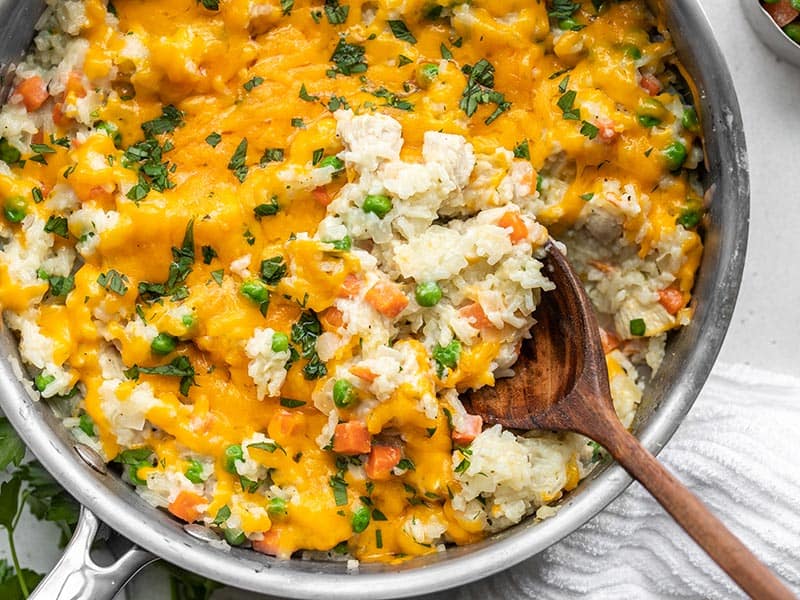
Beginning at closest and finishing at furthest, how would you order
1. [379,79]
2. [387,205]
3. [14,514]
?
[387,205], [379,79], [14,514]

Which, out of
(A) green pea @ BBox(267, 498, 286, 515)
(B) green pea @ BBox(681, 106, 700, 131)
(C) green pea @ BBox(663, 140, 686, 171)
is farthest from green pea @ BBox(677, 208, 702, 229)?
(A) green pea @ BBox(267, 498, 286, 515)

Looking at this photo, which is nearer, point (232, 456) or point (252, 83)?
point (232, 456)

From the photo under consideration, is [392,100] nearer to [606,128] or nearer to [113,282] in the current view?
[606,128]

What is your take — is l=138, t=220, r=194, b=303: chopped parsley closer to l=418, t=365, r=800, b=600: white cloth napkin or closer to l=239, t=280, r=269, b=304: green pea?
l=239, t=280, r=269, b=304: green pea

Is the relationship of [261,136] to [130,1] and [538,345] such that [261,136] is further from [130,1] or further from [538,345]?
[538,345]

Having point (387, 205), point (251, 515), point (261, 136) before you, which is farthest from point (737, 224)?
point (251, 515)

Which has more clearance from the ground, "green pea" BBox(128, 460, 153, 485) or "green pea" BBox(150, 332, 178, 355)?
"green pea" BBox(150, 332, 178, 355)

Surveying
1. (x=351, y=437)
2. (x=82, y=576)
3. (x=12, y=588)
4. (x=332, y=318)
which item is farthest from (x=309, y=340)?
(x=12, y=588)
